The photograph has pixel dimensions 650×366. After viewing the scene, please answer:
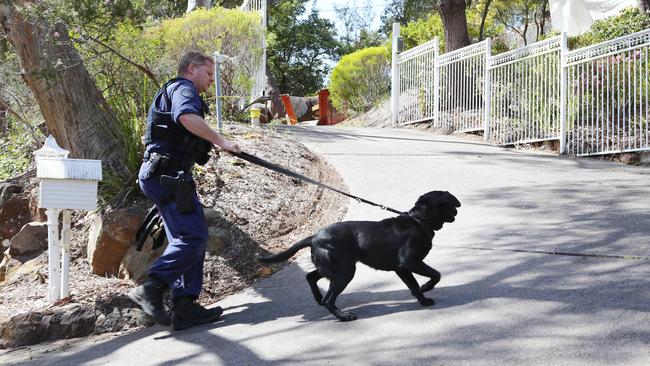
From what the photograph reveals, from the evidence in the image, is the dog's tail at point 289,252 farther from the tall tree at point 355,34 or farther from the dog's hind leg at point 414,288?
the tall tree at point 355,34

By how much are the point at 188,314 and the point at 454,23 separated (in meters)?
13.4

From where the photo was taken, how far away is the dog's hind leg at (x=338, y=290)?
460 cm

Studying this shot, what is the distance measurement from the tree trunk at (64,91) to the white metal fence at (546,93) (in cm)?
724

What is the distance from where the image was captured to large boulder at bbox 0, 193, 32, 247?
28.0ft

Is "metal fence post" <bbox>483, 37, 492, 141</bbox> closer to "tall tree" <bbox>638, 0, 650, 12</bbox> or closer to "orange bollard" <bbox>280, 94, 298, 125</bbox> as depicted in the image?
"tall tree" <bbox>638, 0, 650, 12</bbox>

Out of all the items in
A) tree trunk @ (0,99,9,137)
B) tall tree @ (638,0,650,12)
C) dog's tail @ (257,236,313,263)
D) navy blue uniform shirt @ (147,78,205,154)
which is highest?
tall tree @ (638,0,650,12)

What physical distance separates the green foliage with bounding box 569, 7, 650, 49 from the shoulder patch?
37.8ft

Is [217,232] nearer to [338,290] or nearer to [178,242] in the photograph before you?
[178,242]

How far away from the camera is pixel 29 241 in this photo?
7766 millimetres

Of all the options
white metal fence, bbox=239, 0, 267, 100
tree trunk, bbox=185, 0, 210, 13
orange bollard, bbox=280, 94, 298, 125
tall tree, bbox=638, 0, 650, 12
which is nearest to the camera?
tall tree, bbox=638, 0, 650, 12

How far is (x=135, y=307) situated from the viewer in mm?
5496

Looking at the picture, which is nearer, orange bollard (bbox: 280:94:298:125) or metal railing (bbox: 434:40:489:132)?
metal railing (bbox: 434:40:489:132)

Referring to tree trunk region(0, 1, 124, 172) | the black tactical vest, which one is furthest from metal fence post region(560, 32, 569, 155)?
the black tactical vest

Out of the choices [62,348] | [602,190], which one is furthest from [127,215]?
[602,190]
